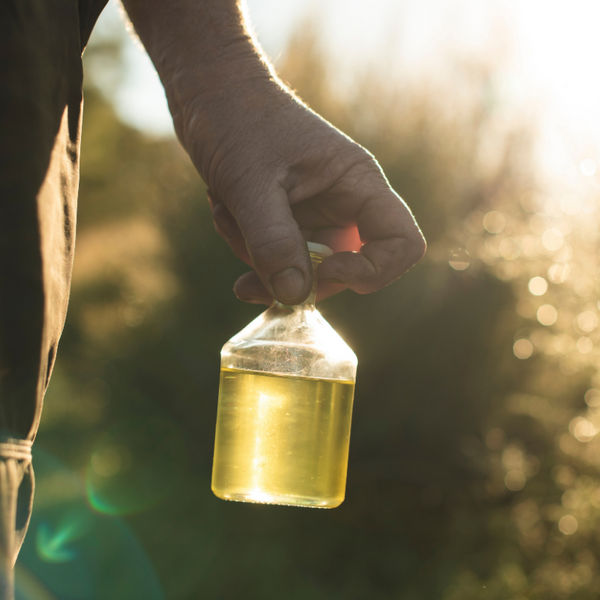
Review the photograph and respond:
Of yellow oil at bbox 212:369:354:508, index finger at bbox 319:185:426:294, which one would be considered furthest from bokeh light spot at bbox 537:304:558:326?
yellow oil at bbox 212:369:354:508

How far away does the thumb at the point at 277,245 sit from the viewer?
137 cm

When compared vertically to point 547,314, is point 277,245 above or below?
above

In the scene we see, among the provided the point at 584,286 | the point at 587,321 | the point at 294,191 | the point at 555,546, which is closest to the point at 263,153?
the point at 294,191

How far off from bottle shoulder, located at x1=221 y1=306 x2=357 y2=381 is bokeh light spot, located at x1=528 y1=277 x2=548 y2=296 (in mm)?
4374

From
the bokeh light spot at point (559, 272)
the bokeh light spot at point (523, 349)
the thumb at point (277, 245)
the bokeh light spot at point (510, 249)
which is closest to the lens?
the thumb at point (277, 245)

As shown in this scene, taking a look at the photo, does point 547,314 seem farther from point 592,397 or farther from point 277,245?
point 277,245

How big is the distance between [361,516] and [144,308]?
11.0ft

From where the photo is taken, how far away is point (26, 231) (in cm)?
89

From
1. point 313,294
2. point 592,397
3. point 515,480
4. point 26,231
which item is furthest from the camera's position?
point 515,480

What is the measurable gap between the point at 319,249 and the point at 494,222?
490 cm

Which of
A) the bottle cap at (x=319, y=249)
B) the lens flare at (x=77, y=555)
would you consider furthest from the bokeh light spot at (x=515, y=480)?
the bottle cap at (x=319, y=249)

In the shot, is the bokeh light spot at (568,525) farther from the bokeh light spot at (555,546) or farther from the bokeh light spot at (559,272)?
the bokeh light spot at (559,272)

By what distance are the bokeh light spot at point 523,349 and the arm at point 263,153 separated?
476 centimetres

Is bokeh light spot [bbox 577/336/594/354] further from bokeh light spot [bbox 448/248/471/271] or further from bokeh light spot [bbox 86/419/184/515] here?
bokeh light spot [bbox 86/419/184/515]
